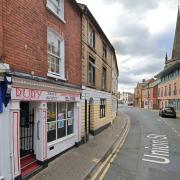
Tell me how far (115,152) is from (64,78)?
14.7 ft

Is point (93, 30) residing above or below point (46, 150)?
above

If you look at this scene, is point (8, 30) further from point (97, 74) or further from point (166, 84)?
point (166, 84)

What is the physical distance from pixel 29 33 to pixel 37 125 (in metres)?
3.28

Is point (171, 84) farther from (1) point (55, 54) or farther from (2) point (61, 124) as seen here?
(1) point (55, 54)

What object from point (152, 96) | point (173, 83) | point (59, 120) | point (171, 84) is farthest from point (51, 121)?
point (152, 96)

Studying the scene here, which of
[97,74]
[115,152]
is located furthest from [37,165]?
[97,74]

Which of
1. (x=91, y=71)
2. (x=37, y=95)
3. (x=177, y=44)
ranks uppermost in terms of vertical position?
(x=177, y=44)

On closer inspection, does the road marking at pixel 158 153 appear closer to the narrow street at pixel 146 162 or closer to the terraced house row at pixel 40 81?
the narrow street at pixel 146 162

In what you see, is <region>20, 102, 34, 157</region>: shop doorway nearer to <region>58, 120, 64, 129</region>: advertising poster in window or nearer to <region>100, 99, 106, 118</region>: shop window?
<region>58, 120, 64, 129</region>: advertising poster in window

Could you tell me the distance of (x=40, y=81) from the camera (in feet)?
27.6

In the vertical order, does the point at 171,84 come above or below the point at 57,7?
below

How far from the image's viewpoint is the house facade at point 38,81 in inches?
265

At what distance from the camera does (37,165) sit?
8508 mm

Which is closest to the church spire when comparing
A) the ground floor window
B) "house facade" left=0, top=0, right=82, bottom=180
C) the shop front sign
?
"house facade" left=0, top=0, right=82, bottom=180
